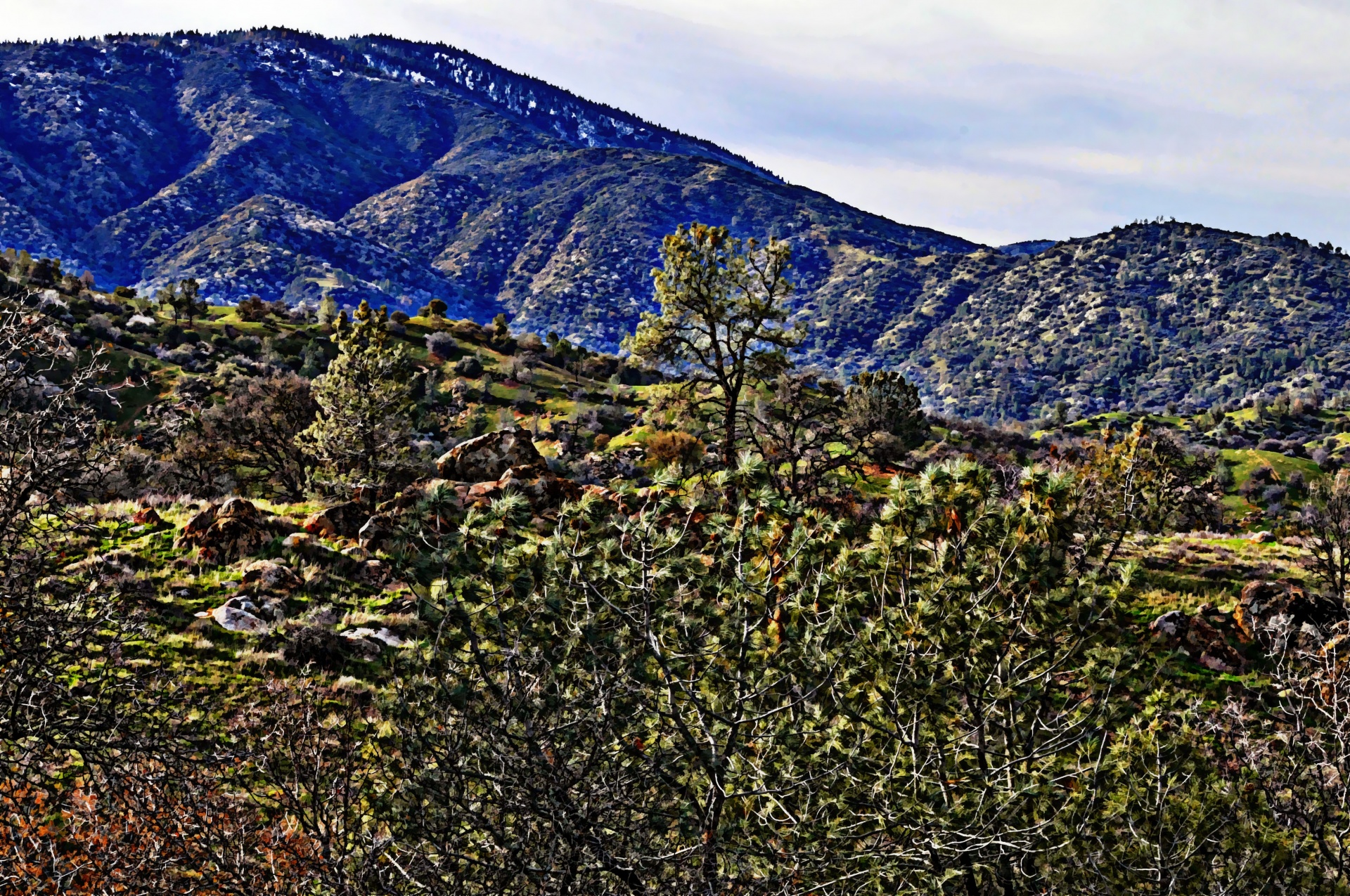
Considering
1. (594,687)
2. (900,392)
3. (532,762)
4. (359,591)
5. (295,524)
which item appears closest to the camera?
(532,762)

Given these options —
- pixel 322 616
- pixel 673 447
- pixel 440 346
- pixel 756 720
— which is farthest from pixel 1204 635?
pixel 440 346

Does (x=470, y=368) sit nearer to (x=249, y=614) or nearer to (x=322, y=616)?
(x=249, y=614)

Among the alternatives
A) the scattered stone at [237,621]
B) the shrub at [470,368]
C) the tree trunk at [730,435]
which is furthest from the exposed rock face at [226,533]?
the shrub at [470,368]

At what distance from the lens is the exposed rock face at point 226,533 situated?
1633 cm

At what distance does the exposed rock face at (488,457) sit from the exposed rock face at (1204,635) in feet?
51.0

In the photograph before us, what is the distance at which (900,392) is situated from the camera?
171 feet

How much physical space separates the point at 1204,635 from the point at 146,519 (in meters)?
22.3

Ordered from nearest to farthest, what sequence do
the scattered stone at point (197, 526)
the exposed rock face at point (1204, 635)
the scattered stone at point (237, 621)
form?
the scattered stone at point (237, 621)
the exposed rock face at point (1204, 635)
the scattered stone at point (197, 526)

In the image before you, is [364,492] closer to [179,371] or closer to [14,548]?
[14,548]

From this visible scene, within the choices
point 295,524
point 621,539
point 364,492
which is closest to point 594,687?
point 621,539

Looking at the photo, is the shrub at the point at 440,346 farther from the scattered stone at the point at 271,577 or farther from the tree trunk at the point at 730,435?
the scattered stone at the point at 271,577

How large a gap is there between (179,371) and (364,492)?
36.7 metres

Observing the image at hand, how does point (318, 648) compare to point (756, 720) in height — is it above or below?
below

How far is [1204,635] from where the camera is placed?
16719 mm
